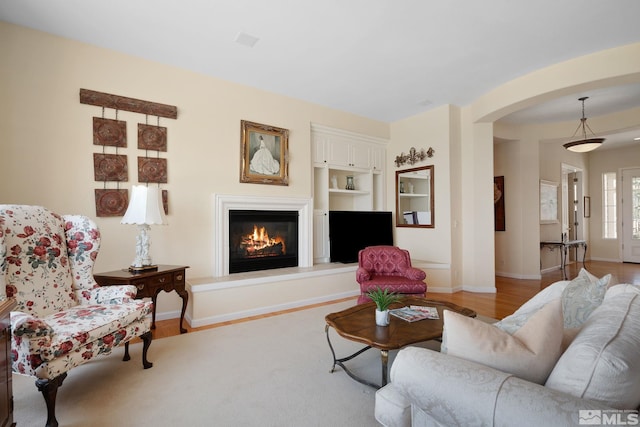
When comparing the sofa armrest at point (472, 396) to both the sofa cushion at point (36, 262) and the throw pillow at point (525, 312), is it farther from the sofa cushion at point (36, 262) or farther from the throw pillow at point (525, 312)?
the sofa cushion at point (36, 262)

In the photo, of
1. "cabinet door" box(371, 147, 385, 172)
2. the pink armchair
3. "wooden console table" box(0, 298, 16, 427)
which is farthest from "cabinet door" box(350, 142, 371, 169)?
"wooden console table" box(0, 298, 16, 427)

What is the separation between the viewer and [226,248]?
3.99m

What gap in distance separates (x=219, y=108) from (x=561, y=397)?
4186mm

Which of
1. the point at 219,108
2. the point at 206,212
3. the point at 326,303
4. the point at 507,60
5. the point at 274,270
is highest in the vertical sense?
the point at 507,60

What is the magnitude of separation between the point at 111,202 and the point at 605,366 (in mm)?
3941

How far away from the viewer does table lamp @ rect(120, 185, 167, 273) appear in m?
2.88

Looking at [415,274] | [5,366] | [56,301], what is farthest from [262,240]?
[5,366]

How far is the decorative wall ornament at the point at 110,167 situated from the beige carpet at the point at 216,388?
5.87 ft

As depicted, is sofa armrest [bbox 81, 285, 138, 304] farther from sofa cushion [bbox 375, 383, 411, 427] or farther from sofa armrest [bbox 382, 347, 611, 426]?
sofa armrest [bbox 382, 347, 611, 426]

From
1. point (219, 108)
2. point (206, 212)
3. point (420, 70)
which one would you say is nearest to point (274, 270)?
point (206, 212)

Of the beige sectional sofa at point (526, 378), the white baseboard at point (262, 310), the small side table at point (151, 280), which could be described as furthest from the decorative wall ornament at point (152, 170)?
the beige sectional sofa at point (526, 378)

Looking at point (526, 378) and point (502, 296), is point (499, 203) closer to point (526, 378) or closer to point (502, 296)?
point (502, 296)

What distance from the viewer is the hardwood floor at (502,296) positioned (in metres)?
3.41

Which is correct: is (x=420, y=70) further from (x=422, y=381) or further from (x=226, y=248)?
(x=422, y=381)
